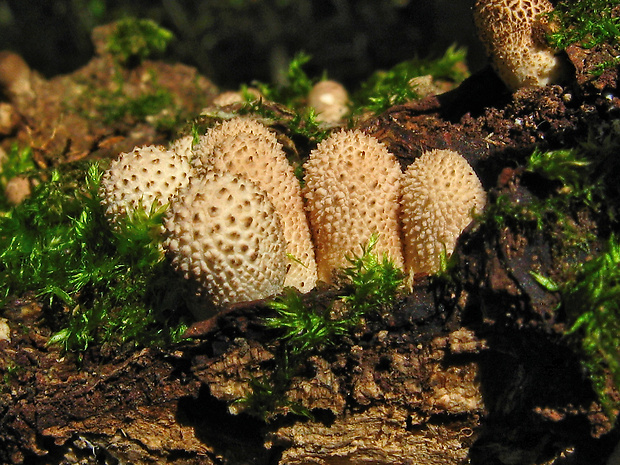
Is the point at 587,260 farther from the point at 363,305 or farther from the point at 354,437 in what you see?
the point at 354,437

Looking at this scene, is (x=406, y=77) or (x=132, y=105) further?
(x=132, y=105)

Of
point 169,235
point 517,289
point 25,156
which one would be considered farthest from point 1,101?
point 517,289

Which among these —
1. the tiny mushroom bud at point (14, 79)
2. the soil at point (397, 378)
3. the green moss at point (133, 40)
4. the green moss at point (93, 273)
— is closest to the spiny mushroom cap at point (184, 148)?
the green moss at point (93, 273)

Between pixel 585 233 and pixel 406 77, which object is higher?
pixel 406 77

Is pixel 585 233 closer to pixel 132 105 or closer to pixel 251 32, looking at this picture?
pixel 132 105

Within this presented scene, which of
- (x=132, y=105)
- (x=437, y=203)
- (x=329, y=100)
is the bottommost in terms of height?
(x=437, y=203)

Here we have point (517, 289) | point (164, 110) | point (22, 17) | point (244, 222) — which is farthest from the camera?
point (22, 17)

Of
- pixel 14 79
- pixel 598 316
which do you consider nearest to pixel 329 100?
pixel 598 316
